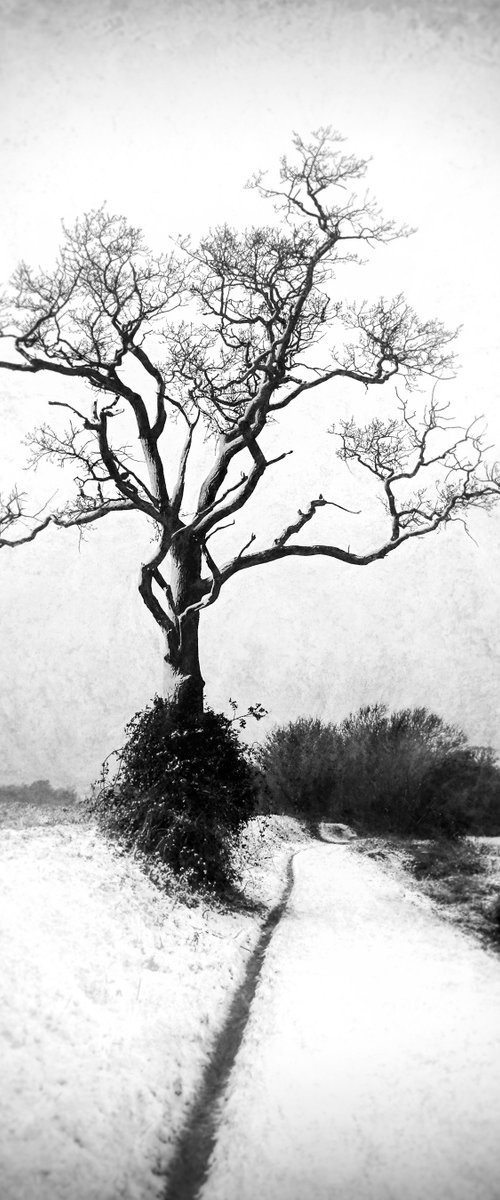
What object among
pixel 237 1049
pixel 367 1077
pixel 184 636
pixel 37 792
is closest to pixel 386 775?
pixel 184 636

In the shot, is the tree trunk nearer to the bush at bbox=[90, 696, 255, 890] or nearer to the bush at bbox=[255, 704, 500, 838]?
the bush at bbox=[90, 696, 255, 890]

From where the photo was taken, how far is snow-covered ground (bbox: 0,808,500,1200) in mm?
3373

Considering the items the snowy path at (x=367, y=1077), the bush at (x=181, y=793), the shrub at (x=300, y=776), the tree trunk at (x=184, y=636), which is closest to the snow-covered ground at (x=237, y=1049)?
the snowy path at (x=367, y=1077)

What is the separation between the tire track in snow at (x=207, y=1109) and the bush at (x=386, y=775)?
1132 centimetres

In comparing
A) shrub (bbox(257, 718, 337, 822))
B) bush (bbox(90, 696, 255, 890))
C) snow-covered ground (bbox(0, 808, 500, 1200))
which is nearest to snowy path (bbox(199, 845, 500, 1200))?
snow-covered ground (bbox(0, 808, 500, 1200))

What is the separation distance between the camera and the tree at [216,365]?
1031 centimetres

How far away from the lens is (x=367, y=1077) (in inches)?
165

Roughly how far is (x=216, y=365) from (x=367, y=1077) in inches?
430

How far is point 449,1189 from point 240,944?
Result: 3722mm

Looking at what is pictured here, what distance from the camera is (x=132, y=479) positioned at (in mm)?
12023

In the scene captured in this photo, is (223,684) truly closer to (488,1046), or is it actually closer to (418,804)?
(418,804)

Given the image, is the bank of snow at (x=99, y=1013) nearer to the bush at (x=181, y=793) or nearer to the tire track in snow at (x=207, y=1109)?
the tire track in snow at (x=207, y=1109)

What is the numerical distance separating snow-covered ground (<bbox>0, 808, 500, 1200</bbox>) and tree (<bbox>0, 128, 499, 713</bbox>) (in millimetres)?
4328

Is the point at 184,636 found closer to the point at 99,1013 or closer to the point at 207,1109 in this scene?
→ the point at 99,1013
